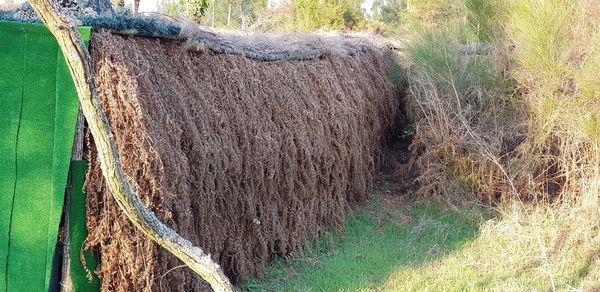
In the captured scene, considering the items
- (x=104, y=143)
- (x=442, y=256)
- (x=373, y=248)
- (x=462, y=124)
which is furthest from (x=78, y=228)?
(x=462, y=124)

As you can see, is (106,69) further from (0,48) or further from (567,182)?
(567,182)

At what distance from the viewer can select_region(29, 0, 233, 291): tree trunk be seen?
9.61 ft

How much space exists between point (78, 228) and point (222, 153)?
1462mm

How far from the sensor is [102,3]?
6.09 metres

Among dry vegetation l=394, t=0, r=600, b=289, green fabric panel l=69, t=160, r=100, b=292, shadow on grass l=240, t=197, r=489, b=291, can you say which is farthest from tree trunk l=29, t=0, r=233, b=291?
dry vegetation l=394, t=0, r=600, b=289

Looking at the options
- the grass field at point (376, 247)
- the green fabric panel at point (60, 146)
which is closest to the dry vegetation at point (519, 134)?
the grass field at point (376, 247)

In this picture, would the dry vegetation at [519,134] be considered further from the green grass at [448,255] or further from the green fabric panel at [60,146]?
the green fabric panel at [60,146]

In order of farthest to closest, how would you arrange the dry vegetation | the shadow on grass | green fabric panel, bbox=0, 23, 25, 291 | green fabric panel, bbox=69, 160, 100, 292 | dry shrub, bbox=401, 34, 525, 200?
dry shrub, bbox=401, 34, 525, 200
the dry vegetation
the shadow on grass
green fabric panel, bbox=69, 160, 100, 292
green fabric panel, bbox=0, 23, 25, 291

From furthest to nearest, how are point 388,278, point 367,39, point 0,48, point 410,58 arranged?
point 367,39, point 410,58, point 388,278, point 0,48

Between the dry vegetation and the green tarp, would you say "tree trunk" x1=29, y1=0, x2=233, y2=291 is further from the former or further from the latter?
the dry vegetation

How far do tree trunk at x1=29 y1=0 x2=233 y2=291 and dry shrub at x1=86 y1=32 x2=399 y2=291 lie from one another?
3.67ft

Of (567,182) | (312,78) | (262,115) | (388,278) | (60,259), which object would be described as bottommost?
(388,278)

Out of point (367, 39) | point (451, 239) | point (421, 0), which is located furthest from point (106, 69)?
point (421, 0)

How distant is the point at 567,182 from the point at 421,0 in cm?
495
